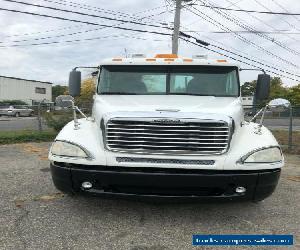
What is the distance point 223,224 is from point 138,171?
4.18 ft

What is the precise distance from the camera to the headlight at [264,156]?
178 inches

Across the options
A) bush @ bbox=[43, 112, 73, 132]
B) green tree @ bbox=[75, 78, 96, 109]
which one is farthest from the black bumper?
bush @ bbox=[43, 112, 73, 132]

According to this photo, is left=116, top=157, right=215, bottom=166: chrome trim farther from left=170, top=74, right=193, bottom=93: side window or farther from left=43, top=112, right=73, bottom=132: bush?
left=43, top=112, right=73, bottom=132: bush

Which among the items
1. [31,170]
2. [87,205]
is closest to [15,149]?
[31,170]

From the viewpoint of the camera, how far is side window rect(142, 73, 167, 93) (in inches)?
227

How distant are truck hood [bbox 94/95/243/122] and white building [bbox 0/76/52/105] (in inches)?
1709

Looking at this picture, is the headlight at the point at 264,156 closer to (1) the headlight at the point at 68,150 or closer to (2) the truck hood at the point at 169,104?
(2) the truck hood at the point at 169,104

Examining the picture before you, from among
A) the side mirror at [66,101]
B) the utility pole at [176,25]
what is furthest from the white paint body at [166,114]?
the utility pole at [176,25]

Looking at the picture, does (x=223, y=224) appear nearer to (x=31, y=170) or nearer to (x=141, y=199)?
(x=141, y=199)

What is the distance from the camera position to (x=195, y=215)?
509 cm

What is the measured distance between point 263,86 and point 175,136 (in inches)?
95.1

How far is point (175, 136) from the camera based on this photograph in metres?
4.53

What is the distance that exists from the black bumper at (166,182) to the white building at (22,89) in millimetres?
44211

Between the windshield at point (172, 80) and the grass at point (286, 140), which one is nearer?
the windshield at point (172, 80)
